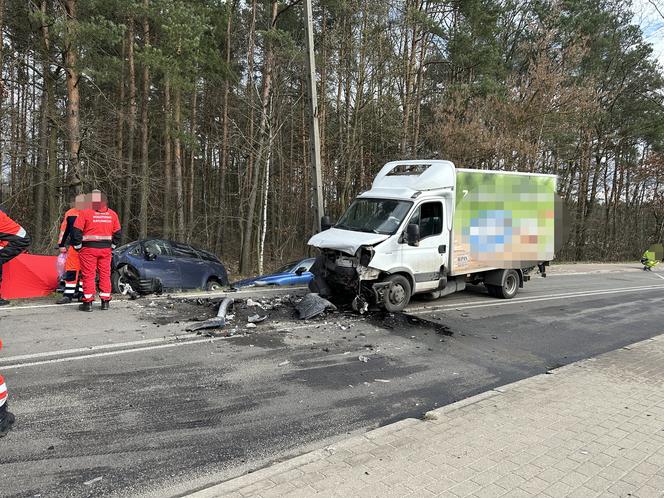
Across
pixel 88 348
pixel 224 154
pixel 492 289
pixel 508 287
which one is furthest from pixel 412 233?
pixel 224 154

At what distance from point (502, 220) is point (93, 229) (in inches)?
321

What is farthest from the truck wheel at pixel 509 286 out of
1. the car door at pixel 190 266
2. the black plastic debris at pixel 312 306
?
the car door at pixel 190 266

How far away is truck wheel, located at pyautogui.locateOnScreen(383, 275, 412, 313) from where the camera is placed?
28.0ft

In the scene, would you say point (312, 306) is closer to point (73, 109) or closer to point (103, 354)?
point (103, 354)

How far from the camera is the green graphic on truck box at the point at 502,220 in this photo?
9727 mm

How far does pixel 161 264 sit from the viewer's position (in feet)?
36.5

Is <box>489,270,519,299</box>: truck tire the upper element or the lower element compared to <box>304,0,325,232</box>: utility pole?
lower

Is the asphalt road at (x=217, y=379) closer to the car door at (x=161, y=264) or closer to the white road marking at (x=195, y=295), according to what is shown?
the white road marking at (x=195, y=295)

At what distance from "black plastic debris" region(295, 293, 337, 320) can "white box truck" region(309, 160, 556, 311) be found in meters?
0.42

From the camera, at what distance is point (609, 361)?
20.4ft

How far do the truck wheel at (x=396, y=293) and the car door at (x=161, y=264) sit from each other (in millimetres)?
5477

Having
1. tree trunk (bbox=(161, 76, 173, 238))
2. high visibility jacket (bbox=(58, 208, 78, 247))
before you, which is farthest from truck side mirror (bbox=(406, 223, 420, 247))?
tree trunk (bbox=(161, 76, 173, 238))

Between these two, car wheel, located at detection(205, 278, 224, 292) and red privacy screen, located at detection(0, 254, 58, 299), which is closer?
red privacy screen, located at detection(0, 254, 58, 299)

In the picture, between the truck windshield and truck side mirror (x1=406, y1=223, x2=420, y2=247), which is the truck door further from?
the truck windshield
